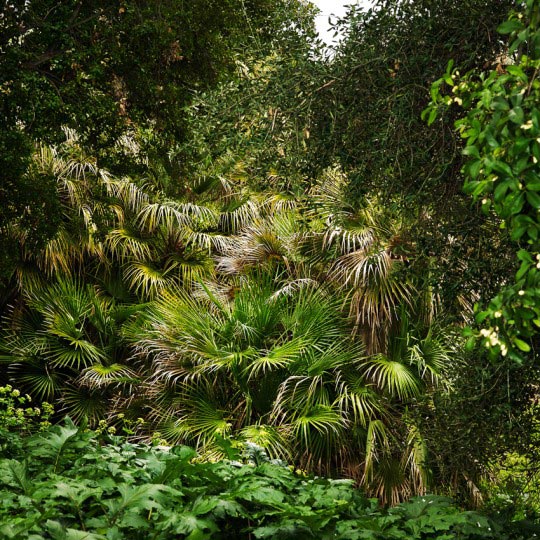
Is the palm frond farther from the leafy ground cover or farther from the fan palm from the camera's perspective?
the leafy ground cover

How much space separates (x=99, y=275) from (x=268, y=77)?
7.11 m

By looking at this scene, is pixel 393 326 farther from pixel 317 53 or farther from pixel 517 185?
pixel 517 185

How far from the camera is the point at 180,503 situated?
427 cm

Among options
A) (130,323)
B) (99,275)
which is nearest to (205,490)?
(130,323)

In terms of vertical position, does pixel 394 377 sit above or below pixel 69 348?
below

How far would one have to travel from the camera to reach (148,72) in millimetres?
7602

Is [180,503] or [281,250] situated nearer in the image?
[180,503]

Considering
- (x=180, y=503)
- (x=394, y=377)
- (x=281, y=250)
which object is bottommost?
(x=180, y=503)

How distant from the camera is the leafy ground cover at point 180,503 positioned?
389 centimetres

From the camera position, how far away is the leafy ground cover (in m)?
3.89

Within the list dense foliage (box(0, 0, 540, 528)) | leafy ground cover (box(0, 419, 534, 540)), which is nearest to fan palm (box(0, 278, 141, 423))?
dense foliage (box(0, 0, 540, 528))

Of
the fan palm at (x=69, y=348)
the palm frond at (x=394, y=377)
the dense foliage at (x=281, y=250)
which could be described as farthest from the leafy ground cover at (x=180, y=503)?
the fan palm at (x=69, y=348)

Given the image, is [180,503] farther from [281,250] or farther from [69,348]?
[69,348]

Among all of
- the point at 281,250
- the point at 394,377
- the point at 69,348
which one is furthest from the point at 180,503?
the point at 69,348
